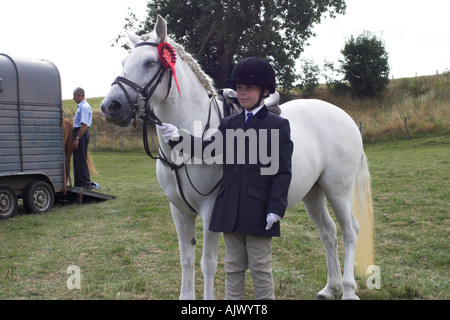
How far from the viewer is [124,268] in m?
4.70

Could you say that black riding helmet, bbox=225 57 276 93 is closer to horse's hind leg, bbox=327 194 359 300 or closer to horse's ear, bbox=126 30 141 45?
horse's ear, bbox=126 30 141 45

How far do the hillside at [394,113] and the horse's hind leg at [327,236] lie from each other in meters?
14.3

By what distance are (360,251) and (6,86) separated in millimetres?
6105

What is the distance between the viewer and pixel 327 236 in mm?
4117

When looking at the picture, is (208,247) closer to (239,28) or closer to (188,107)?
(188,107)

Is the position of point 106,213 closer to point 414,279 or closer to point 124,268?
point 124,268

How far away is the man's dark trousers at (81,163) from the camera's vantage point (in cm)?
923

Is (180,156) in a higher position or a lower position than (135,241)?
higher

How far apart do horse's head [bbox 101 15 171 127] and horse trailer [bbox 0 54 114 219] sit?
5128 millimetres

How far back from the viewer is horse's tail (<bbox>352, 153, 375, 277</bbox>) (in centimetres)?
426

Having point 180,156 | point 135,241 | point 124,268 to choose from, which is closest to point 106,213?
point 135,241

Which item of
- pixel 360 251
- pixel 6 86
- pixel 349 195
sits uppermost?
pixel 6 86

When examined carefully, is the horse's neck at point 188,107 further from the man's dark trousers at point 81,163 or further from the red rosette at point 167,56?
the man's dark trousers at point 81,163

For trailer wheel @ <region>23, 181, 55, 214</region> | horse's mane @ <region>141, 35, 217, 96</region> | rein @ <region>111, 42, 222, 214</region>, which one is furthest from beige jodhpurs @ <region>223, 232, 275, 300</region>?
trailer wheel @ <region>23, 181, 55, 214</region>
